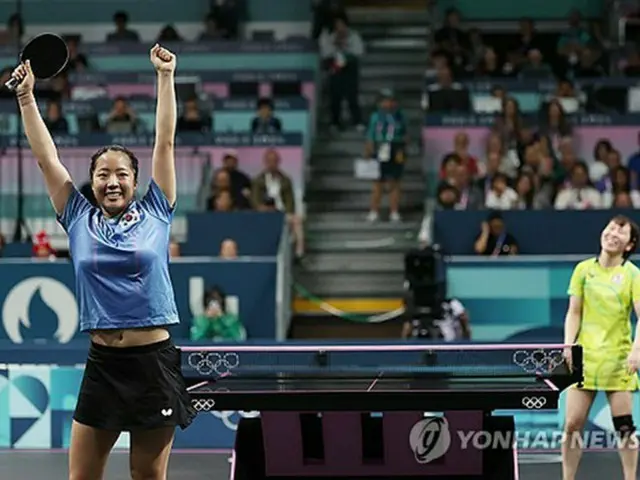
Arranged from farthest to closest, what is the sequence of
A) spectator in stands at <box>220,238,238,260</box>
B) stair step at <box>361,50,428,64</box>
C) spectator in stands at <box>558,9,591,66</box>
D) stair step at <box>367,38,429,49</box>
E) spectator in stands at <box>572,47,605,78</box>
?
stair step at <box>367,38,429,49</box> < stair step at <box>361,50,428,64</box> < spectator in stands at <box>558,9,591,66</box> < spectator in stands at <box>572,47,605,78</box> < spectator in stands at <box>220,238,238,260</box>

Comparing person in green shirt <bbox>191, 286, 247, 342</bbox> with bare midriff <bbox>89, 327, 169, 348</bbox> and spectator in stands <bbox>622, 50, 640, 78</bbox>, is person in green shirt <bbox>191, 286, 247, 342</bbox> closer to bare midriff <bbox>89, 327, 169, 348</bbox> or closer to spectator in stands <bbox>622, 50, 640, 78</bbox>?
bare midriff <bbox>89, 327, 169, 348</bbox>

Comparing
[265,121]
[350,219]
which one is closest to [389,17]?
[265,121]

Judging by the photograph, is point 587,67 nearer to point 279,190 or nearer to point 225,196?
point 279,190

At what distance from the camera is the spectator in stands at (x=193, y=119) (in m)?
16.2

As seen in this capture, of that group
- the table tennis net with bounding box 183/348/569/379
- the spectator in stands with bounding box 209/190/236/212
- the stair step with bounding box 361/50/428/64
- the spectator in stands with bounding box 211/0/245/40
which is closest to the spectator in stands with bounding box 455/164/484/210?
the spectator in stands with bounding box 209/190/236/212

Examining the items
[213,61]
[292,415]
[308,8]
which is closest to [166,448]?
[292,415]

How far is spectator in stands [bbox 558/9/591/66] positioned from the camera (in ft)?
62.4

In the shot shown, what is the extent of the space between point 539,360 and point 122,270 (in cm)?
296

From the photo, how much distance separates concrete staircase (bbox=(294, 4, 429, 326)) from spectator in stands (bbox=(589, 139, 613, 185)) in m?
2.06

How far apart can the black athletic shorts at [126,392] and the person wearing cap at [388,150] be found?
10.9 meters

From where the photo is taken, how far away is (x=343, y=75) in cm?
1822

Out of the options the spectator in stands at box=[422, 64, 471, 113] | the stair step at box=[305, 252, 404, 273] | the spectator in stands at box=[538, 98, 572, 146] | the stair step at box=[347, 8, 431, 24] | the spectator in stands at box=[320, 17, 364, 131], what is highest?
the stair step at box=[347, 8, 431, 24]

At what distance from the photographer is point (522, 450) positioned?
10.4 metres

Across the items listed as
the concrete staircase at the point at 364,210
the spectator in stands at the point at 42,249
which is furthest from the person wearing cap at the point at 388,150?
the spectator in stands at the point at 42,249
